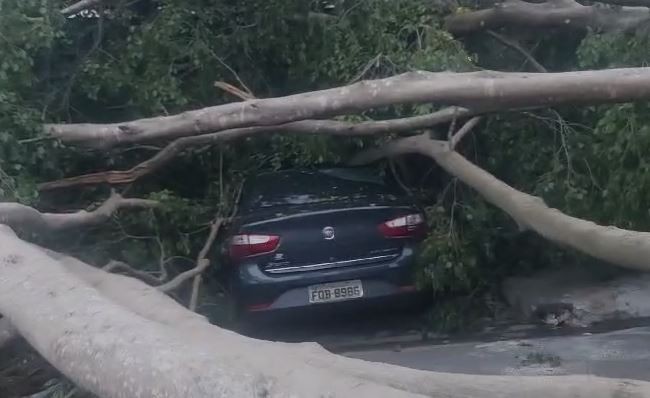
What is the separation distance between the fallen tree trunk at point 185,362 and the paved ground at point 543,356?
3.14 metres

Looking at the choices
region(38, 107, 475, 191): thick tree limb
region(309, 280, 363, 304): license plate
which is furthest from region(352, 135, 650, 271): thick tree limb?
region(309, 280, 363, 304): license plate

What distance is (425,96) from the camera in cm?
606

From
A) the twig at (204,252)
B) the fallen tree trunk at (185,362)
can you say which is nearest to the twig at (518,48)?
the twig at (204,252)

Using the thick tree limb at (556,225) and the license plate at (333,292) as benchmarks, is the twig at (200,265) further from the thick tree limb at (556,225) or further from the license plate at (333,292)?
the thick tree limb at (556,225)

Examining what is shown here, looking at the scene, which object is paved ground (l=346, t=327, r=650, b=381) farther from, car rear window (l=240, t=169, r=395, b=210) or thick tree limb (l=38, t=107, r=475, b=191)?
thick tree limb (l=38, t=107, r=475, b=191)

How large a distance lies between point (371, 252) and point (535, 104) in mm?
3081

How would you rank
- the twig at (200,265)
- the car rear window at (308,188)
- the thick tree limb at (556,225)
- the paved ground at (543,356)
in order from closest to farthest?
the thick tree limb at (556,225) < the twig at (200,265) < the paved ground at (543,356) < the car rear window at (308,188)

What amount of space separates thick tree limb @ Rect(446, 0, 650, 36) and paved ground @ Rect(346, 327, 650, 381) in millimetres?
2196

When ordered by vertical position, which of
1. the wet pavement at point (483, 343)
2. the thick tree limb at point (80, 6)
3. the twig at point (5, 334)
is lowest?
the wet pavement at point (483, 343)

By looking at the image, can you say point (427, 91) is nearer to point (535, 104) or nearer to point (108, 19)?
point (535, 104)

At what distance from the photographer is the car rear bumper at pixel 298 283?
8.66 meters

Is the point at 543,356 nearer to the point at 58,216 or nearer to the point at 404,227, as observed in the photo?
the point at 404,227

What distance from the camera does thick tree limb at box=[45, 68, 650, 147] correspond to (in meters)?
5.65

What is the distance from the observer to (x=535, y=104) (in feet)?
19.2
